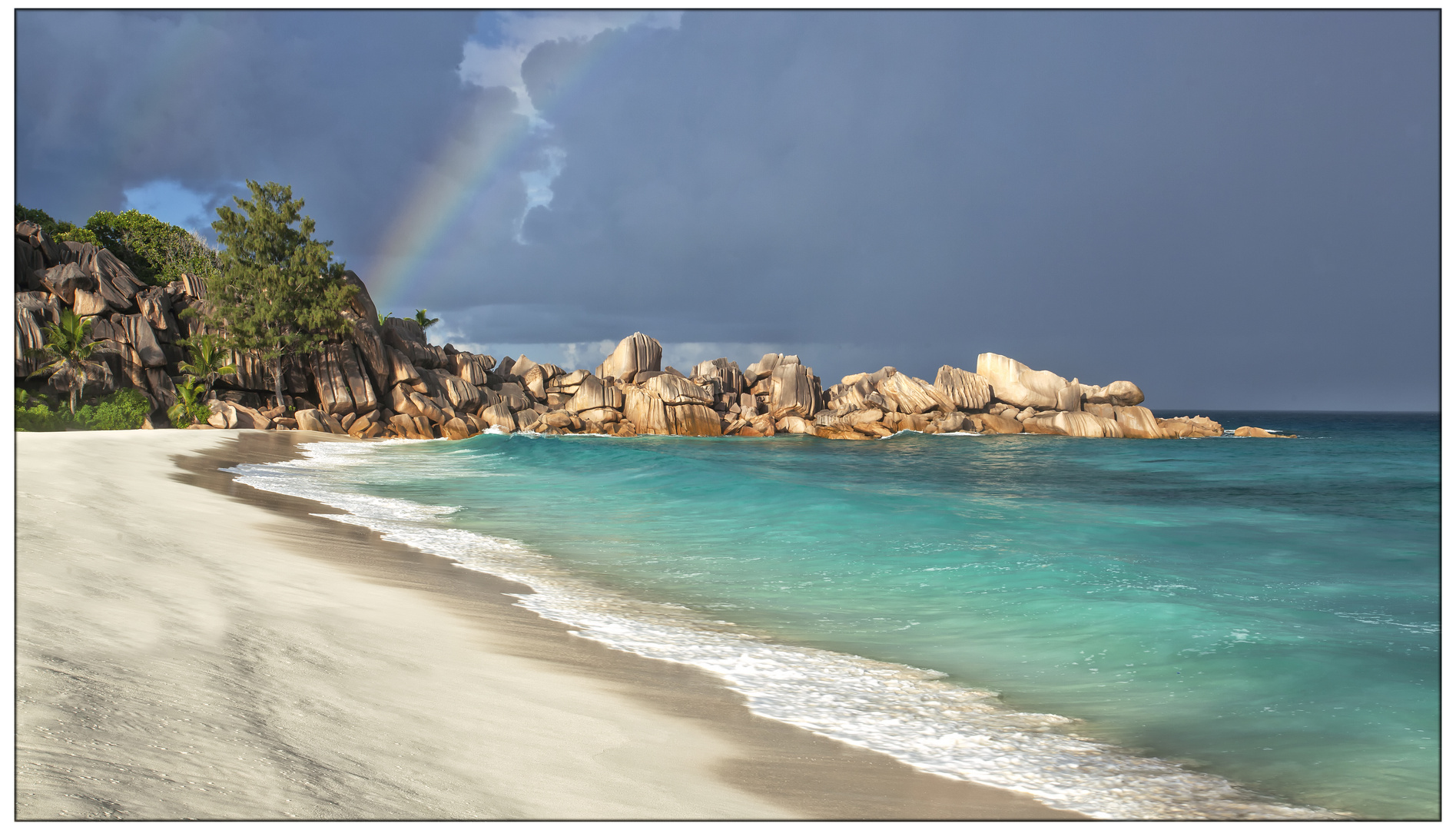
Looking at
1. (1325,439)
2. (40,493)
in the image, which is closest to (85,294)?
(40,493)

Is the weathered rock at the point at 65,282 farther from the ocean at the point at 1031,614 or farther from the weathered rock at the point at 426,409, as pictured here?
the ocean at the point at 1031,614

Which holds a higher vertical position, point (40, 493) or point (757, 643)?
point (40, 493)

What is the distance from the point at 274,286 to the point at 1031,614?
161 ft

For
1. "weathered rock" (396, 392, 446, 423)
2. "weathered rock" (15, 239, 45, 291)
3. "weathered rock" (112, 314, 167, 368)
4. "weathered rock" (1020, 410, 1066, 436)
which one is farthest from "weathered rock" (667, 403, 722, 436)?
"weathered rock" (15, 239, 45, 291)

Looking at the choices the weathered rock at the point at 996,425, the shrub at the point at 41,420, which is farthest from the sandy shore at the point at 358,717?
the weathered rock at the point at 996,425

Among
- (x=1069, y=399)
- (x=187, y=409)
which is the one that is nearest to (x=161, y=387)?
(x=187, y=409)

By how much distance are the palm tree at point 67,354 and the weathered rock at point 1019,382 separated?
6501cm

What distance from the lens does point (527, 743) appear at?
390cm

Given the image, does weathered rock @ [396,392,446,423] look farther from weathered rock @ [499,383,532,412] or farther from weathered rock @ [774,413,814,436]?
weathered rock @ [774,413,814,436]

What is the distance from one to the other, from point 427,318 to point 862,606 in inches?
2678

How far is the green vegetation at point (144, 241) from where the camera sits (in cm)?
4875

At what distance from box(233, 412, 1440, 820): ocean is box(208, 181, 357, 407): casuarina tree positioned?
25.9 m

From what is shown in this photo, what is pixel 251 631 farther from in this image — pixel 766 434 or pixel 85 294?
pixel 766 434

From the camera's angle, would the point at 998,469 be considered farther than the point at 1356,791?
Yes
